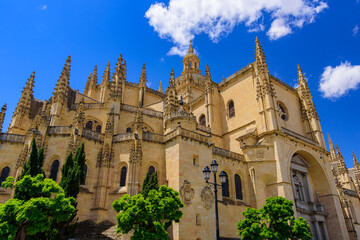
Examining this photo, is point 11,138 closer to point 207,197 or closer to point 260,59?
point 207,197

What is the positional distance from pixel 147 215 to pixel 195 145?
9174mm

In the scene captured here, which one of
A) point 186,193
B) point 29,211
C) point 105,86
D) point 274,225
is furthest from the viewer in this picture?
point 105,86

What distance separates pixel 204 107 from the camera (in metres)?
36.6

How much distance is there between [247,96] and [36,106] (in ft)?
77.3

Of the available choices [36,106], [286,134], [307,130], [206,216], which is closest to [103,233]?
[206,216]

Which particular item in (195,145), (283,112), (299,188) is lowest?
(299,188)

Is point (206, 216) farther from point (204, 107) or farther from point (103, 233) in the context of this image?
point (204, 107)

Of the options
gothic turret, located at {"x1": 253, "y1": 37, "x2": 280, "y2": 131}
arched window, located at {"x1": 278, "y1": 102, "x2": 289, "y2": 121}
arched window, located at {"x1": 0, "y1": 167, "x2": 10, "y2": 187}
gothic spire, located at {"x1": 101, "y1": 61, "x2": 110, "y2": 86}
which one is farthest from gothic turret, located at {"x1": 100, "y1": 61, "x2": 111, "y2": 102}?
arched window, located at {"x1": 278, "y1": 102, "x2": 289, "y2": 121}

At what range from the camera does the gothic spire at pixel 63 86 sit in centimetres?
2647

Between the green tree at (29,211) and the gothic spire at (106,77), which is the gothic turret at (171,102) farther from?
the green tree at (29,211)

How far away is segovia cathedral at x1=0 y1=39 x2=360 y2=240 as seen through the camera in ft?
69.4

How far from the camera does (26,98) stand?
28984 millimetres

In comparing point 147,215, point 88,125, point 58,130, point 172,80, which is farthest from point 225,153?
point 58,130

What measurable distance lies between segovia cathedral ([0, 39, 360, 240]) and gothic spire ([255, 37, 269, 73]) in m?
0.12
